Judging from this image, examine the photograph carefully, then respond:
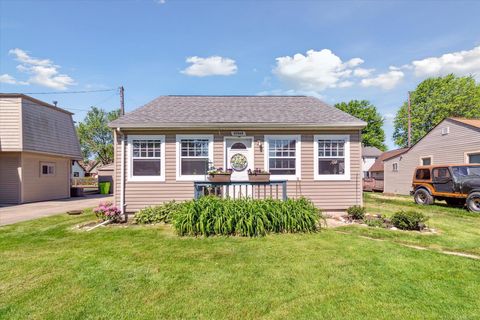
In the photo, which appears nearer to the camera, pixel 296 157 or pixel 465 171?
pixel 296 157

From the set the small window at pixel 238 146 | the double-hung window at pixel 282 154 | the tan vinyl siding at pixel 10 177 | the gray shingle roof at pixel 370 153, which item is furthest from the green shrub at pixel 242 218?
the gray shingle roof at pixel 370 153

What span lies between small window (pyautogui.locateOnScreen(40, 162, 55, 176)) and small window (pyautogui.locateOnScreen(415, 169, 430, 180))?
20.6 metres

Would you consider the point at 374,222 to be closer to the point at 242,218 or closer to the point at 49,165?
the point at 242,218

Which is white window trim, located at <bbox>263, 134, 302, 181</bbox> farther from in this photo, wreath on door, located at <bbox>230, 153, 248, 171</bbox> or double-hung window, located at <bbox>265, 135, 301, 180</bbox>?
wreath on door, located at <bbox>230, 153, 248, 171</bbox>

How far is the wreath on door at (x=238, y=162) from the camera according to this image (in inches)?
326

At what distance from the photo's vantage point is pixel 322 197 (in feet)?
27.0

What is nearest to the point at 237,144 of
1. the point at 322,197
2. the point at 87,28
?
the point at 322,197

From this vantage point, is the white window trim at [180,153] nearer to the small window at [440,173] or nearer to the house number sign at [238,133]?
the house number sign at [238,133]

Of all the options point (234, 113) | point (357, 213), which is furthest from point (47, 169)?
point (357, 213)

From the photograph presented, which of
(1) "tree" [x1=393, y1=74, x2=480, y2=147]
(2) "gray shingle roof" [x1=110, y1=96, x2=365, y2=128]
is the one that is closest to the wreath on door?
(2) "gray shingle roof" [x1=110, y1=96, x2=365, y2=128]

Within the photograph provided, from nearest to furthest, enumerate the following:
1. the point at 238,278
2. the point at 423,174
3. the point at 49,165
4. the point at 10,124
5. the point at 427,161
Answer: the point at 238,278 → the point at 423,174 → the point at 10,124 → the point at 49,165 → the point at 427,161

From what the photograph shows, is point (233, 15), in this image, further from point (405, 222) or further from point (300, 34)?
point (405, 222)

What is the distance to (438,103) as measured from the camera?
1292 inches

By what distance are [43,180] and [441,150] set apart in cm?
2354
